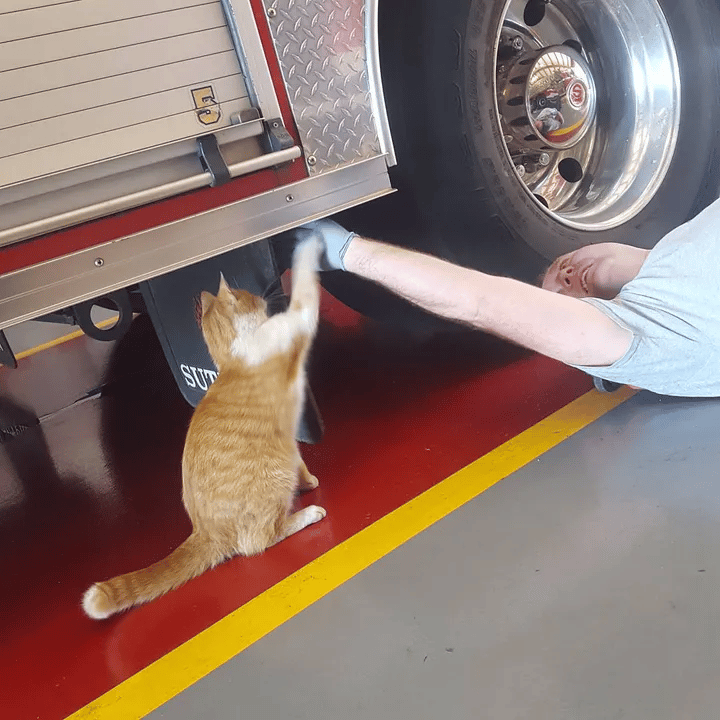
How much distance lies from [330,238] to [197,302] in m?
0.50

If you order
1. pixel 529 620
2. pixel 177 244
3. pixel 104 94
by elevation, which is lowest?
pixel 529 620

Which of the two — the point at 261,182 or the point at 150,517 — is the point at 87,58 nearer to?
the point at 261,182

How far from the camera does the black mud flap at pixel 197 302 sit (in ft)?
7.05

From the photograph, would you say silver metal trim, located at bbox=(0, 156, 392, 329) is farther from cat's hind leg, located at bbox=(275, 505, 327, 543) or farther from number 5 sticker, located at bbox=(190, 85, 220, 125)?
cat's hind leg, located at bbox=(275, 505, 327, 543)

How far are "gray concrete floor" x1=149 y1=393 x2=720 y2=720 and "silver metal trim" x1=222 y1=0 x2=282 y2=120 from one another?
1.12 m

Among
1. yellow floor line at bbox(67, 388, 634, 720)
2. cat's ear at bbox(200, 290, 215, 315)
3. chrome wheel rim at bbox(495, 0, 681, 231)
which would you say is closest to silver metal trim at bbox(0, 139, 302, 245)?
cat's ear at bbox(200, 290, 215, 315)

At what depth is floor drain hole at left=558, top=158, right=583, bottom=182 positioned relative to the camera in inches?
116

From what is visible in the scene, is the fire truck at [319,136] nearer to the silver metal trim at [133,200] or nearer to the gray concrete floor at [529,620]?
the silver metal trim at [133,200]

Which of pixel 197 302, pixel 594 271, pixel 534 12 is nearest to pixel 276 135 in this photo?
pixel 197 302

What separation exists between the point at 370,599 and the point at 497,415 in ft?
2.89

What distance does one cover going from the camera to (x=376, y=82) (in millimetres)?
2086

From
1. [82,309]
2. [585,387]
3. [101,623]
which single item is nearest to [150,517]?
[101,623]

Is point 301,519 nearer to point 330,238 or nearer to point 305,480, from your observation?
point 305,480

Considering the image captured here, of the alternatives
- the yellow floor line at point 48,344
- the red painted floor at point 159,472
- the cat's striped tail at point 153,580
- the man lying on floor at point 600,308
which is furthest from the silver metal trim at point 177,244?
the yellow floor line at point 48,344
